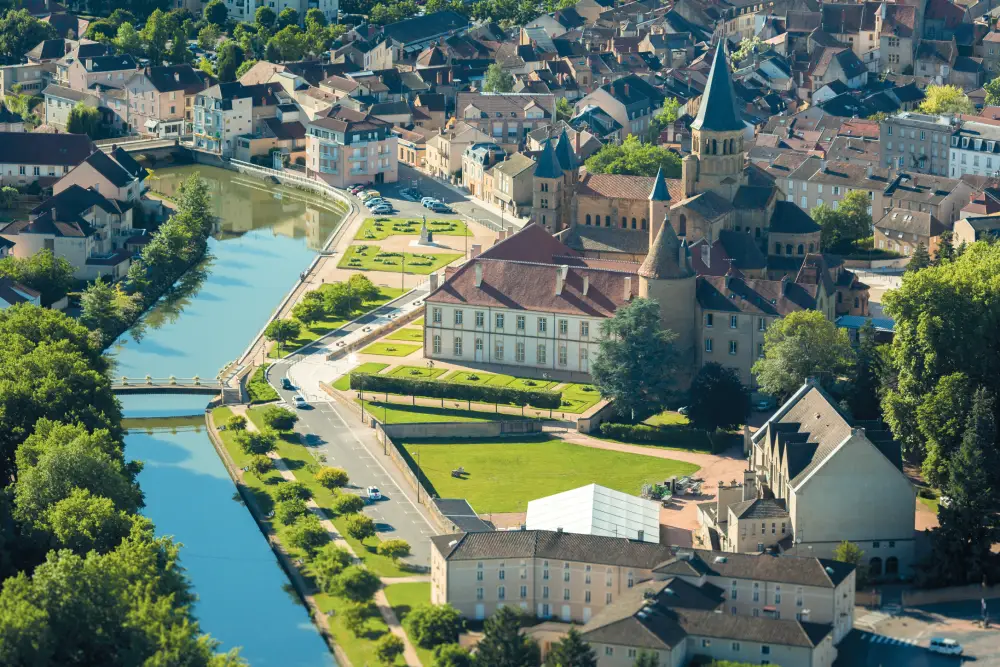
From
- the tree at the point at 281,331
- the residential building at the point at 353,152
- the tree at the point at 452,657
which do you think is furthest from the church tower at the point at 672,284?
the residential building at the point at 353,152

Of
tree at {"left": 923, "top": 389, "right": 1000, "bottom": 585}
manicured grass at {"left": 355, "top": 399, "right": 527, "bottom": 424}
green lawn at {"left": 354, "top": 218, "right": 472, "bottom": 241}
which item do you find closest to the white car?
tree at {"left": 923, "top": 389, "right": 1000, "bottom": 585}

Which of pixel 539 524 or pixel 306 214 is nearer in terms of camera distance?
pixel 539 524

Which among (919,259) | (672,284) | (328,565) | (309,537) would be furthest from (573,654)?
(919,259)

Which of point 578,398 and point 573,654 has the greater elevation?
point 578,398

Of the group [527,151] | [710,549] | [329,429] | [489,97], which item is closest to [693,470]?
[710,549]

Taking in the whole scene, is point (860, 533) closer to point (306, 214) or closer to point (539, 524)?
point (539, 524)

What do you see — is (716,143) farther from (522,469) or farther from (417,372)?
(522,469)

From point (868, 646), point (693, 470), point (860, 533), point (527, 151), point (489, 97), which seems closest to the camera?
point (868, 646)
